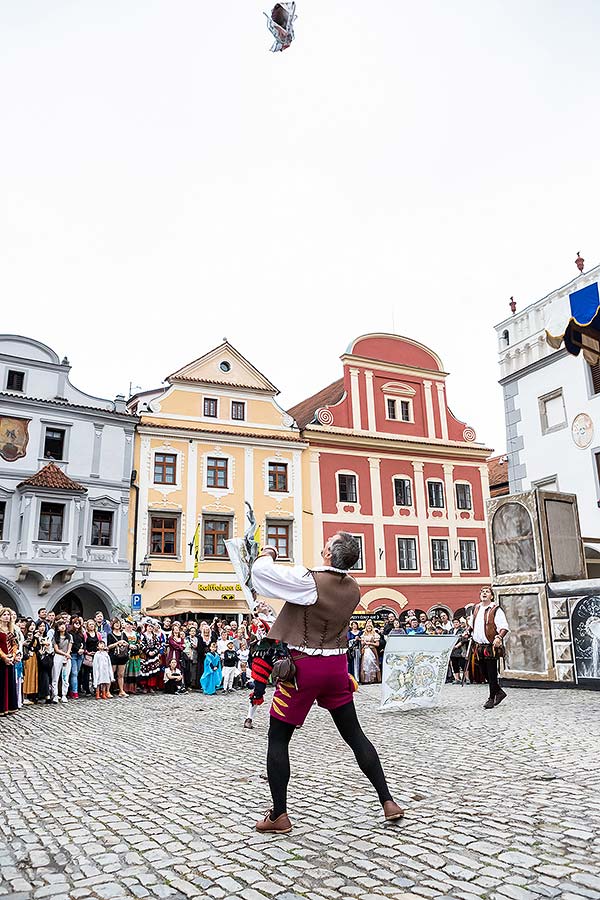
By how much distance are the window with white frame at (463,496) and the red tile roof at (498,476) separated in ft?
9.63

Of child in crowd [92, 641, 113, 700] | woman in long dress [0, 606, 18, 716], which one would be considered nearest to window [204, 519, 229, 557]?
child in crowd [92, 641, 113, 700]

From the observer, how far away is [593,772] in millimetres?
6152

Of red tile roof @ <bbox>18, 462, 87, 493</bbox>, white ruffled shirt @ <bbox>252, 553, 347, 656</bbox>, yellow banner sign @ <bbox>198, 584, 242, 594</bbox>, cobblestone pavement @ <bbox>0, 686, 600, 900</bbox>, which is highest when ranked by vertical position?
red tile roof @ <bbox>18, 462, 87, 493</bbox>

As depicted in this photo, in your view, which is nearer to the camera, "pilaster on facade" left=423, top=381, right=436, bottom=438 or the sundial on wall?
the sundial on wall

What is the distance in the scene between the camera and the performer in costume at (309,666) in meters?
4.55

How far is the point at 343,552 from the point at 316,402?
3390cm

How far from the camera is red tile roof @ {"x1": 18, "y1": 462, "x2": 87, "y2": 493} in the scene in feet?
84.4

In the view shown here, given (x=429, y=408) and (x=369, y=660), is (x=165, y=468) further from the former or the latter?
(x=429, y=408)

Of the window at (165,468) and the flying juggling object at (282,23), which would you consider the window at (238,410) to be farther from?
the flying juggling object at (282,23)

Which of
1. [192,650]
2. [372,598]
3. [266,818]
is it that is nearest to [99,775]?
[266,818]

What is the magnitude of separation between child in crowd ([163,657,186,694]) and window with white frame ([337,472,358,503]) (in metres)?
16.5

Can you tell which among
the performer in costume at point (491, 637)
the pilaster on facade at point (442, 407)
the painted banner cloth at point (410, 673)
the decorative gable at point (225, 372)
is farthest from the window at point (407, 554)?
the painted banner cloth at point (410, 673)

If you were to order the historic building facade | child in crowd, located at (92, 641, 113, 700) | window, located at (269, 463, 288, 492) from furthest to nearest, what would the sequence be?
window, located at (269, 463, 288, 492)
the historic building facade
child in crowd, located at (92, 641, 113, 700)

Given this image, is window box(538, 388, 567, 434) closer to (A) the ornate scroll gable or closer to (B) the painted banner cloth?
(B) the painted banner cloth
